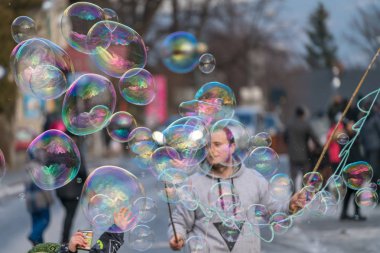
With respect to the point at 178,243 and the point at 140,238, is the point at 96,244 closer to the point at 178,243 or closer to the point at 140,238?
the point at 178,243

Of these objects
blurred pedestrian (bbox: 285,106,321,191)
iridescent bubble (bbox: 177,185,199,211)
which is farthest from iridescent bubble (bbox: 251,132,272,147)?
blurred pedestrian (bbox: 285,106,321,191)

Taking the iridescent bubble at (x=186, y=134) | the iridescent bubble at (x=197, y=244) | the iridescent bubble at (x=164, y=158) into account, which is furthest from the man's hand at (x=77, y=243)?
the iridescent bubble at (x=186, y=134)

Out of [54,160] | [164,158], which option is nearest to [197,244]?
[164,158]

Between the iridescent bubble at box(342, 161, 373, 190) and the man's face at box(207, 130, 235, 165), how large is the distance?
1.95 m

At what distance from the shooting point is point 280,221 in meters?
5.75

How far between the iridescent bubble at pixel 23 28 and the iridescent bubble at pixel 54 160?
1.35 metres

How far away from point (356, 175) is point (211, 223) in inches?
84.2

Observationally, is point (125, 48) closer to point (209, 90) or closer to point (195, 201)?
point (209, 90)

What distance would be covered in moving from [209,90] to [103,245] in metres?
2.40

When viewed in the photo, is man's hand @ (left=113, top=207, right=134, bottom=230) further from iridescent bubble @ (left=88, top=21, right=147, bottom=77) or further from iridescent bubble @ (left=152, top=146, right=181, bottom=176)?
iridescent bubble @ (left=88, top=21, right=147, bottom=77)

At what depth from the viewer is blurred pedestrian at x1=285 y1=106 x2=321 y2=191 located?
13.6 meters

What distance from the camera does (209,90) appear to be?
23.3 ft

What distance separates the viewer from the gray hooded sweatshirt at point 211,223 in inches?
201

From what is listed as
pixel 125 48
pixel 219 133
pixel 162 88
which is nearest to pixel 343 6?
pixel 125 48
